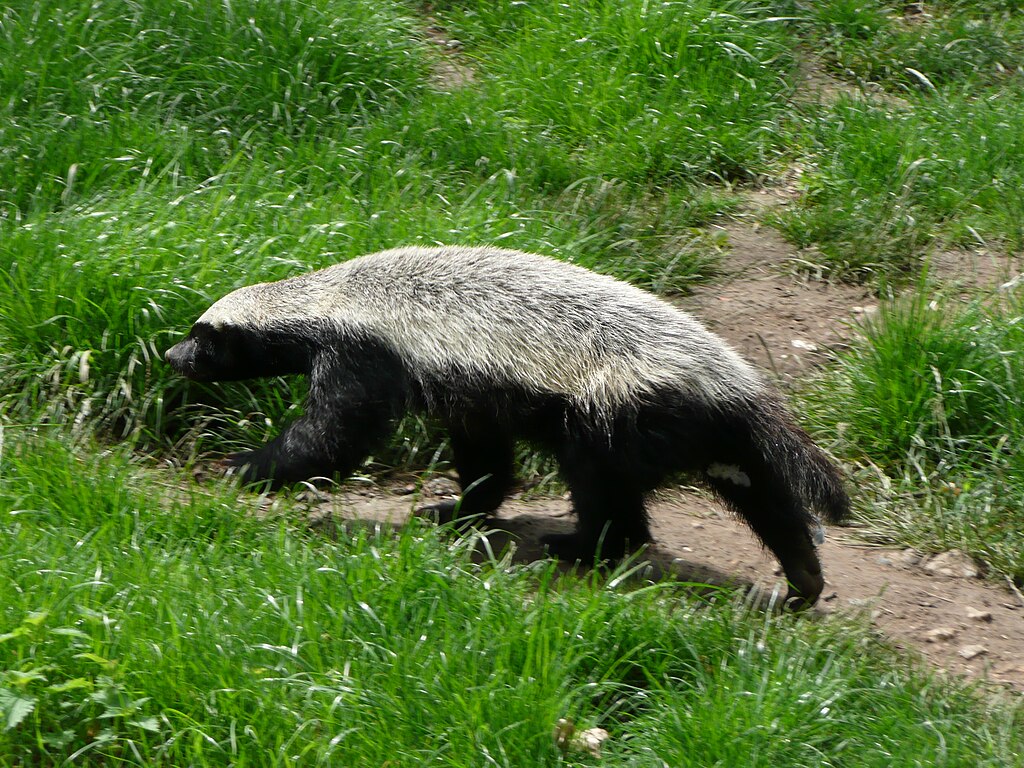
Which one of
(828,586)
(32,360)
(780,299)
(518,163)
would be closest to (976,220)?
(780,299)

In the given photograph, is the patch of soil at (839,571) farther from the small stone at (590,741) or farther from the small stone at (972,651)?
Result: the small stone at (590,741)

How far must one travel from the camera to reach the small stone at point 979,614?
4.30 meters

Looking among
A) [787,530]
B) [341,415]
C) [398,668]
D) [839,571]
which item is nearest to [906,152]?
[839,571]

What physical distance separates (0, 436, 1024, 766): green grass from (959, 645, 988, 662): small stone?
47 cm

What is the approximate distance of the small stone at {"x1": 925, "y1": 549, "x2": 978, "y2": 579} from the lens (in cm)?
459

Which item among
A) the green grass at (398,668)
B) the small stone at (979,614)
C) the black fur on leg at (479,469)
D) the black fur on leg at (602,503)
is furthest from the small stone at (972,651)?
the black fur on leg at (479,469)

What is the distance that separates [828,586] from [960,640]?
0.48 metres

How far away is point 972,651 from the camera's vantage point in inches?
161

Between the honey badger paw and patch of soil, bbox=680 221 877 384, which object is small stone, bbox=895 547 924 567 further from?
patch of soil, bbox=680 221 877 384

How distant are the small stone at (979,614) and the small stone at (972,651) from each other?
7.8 inches

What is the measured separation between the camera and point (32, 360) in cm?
471

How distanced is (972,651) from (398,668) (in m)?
2.02

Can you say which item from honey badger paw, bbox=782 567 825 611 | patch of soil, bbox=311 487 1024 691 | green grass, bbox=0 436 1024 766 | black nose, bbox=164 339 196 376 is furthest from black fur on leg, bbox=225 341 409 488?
honey badger paw, bbox=782 567 825 611

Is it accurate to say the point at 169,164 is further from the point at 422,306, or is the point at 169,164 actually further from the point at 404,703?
the point at 404,703
